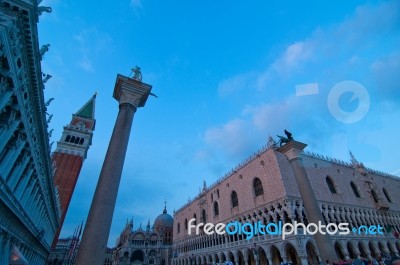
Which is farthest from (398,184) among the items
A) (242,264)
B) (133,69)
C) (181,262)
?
(133,69)

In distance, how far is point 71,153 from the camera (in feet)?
129

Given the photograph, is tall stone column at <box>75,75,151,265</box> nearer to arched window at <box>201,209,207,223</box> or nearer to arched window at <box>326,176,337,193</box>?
arched window at <box>326,176,337,193</box>

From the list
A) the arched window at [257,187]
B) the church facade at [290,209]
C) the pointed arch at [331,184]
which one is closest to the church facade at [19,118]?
the church facade at [290,209]

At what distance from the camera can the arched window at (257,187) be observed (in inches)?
1067

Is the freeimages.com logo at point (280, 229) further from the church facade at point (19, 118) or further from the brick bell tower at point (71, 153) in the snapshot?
the brick bell tower at point (71, 153)

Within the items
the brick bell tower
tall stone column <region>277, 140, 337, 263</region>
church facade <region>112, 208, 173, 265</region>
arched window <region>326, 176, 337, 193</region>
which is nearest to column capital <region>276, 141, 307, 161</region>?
tall stone column <region>277, 140, 337, 263</region>

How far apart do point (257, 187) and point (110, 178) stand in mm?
25169

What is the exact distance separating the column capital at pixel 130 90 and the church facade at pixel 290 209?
56.0 feet

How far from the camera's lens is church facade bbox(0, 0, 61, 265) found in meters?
7.07

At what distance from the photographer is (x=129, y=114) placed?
684cm

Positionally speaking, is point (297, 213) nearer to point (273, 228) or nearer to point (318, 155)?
point (273, 228)

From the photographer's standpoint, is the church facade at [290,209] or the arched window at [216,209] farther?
the arched window at [216,209]

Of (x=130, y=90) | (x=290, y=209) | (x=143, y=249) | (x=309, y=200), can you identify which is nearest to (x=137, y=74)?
(x=130, y=90)

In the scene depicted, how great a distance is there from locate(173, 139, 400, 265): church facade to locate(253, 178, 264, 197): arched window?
0.13 m
